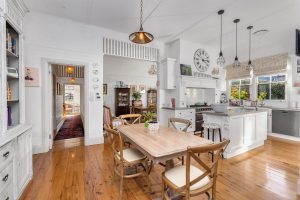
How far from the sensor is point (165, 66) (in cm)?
483

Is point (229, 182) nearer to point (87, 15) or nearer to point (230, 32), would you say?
point (230, 32)

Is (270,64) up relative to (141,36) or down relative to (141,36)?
up

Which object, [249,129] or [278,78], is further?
[278,78]

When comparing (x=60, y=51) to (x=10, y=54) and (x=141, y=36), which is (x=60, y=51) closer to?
(x=10, y=54)

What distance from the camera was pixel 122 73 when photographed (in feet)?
26.8

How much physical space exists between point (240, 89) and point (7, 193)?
6906mm

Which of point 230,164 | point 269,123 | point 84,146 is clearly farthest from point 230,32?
point 84,146

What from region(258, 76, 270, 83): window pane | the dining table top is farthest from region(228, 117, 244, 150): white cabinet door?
region(258, 76, 270, 83): window pane

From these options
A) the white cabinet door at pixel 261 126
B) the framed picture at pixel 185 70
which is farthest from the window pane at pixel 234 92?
the framed picture at pixel 185 70

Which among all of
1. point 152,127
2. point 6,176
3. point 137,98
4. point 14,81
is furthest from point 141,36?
point 137,98

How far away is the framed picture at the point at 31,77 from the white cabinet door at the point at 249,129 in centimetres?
468

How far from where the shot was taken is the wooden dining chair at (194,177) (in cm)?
126

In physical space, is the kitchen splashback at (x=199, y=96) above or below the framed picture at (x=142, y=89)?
below

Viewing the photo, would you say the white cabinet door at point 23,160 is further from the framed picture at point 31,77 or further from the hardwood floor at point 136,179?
the framed picture at point 31,77
